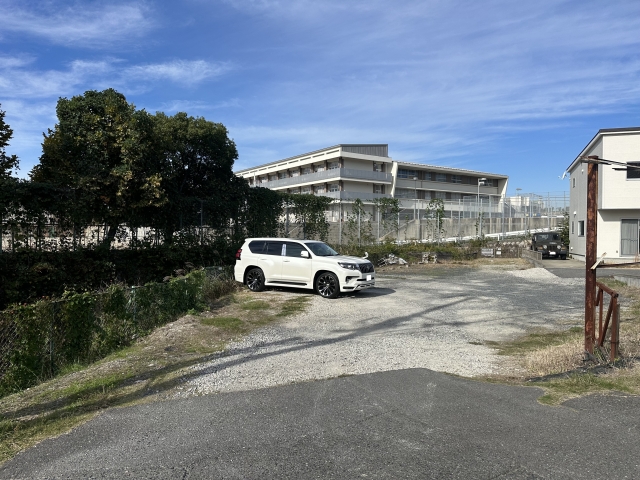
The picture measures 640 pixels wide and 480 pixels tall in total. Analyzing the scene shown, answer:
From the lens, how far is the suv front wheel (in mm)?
14039

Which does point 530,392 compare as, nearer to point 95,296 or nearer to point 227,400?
point 227,400

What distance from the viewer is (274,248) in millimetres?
15234

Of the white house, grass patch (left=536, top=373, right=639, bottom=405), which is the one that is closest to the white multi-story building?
the white house

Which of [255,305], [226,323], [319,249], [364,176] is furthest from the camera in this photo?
[364,176]

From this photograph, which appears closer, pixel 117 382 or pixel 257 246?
pixel 117 382

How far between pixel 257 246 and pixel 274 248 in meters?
0.61

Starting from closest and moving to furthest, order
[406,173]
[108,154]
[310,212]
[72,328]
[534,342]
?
[72,328] → [534,342] → [108,154] → [310,212] → [406,173]

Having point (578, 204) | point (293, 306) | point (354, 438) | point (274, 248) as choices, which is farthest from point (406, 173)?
point (354, 438)

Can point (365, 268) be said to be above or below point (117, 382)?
above

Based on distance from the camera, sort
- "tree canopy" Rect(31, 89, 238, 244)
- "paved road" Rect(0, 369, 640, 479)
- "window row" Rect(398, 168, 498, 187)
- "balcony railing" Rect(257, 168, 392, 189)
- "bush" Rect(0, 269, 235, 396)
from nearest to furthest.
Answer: "paved road" Rect(0, 369, 640, 479) < "bush" Rect(0, 269, 235, 396) < "tree canopy" Rect(31, 89, 238, 244) < "balcony railing" Rect(257, 168, 392, 189) < "window row" Rect(398, 168, 498, 187)

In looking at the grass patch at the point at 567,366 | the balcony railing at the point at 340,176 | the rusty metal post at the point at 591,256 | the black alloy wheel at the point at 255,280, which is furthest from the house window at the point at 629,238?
the balcony railing at the point at 340,176

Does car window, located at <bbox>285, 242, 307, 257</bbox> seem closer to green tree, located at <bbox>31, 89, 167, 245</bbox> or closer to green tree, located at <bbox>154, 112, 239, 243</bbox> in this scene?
green tree, located at <bbox>31, 89, 167, 245</bbox>

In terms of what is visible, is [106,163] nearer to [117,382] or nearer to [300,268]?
[300,268]

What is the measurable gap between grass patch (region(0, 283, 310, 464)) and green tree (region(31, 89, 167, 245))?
6.31 m
